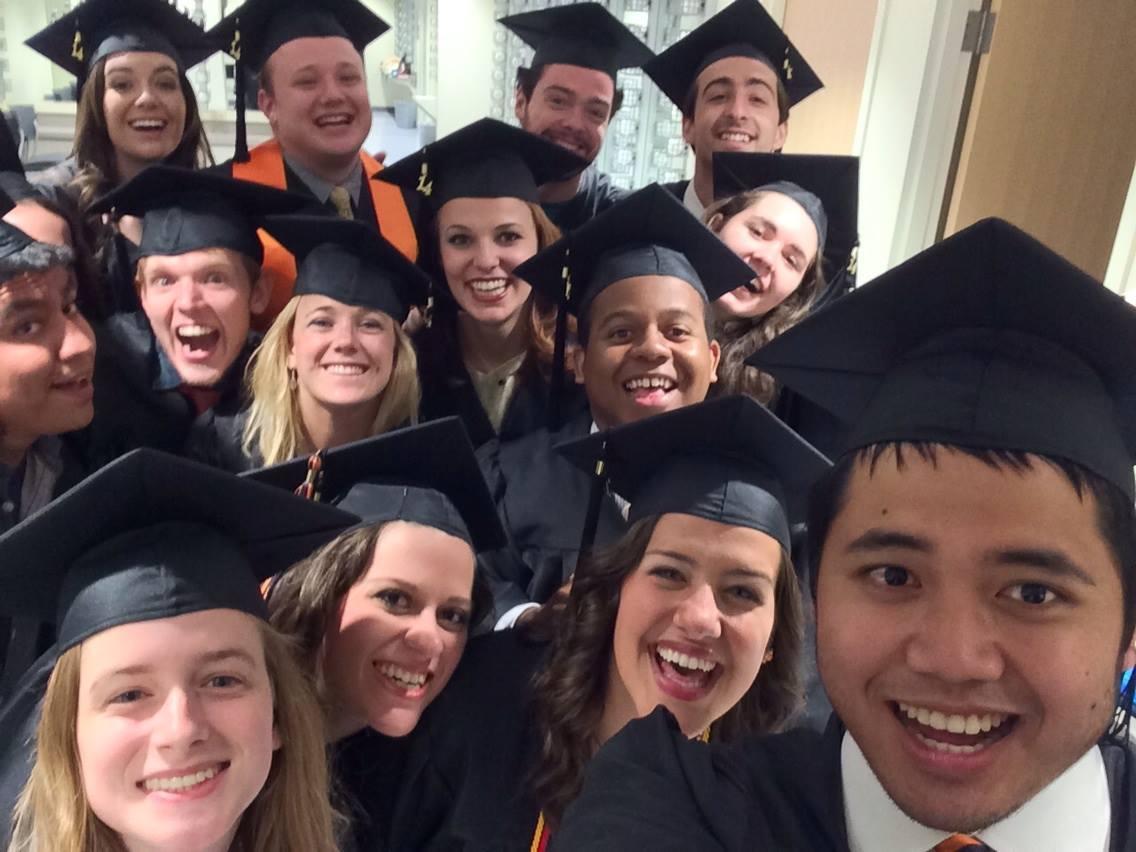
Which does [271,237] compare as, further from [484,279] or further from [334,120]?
[484,279]

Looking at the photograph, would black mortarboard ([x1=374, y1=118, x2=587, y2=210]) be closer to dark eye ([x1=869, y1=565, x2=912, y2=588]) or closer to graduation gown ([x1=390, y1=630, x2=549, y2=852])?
graduation gown ([x1=390, y1=630, x2=549, y2=852])

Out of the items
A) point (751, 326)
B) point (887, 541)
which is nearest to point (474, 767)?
point (887, 541)

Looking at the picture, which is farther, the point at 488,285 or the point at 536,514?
the point at 488,285

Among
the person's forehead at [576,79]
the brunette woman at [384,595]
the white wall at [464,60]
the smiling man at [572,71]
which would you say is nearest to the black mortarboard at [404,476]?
the brunette woman at [384,595]

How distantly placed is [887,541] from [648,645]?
70 cm

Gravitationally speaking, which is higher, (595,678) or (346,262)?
(346,262)

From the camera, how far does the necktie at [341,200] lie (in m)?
2.77

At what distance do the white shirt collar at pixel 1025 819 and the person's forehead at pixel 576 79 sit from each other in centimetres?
260

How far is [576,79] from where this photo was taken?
3.00 meters

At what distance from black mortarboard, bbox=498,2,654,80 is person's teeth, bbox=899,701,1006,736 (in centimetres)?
268

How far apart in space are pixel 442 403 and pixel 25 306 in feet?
3.12

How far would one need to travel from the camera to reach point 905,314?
0.89 metres

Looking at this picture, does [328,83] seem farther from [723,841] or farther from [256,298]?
[723,841]

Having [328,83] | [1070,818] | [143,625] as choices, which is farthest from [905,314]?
[328,83]
